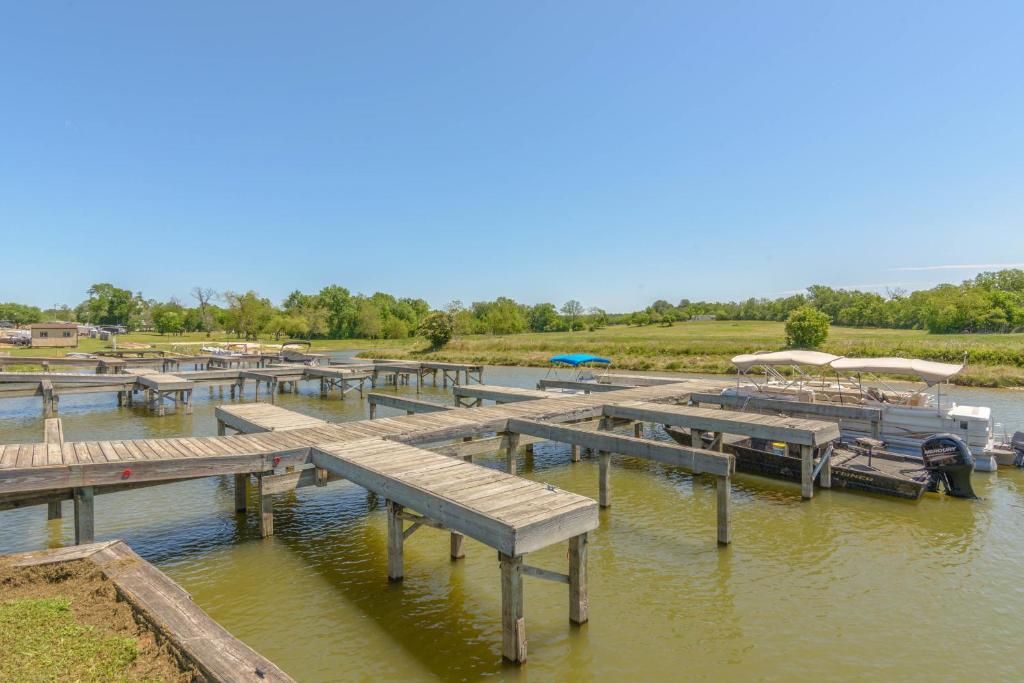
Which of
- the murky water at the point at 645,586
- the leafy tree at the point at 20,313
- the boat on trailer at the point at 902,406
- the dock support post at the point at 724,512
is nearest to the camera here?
the murky water at the point at 645,586

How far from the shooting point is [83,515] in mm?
8680

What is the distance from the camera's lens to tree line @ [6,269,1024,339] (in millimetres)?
74625

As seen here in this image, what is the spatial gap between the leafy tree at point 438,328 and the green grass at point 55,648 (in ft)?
190

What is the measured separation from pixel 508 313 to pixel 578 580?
85625mm

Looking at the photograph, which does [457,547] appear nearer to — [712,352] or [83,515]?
[83,515]

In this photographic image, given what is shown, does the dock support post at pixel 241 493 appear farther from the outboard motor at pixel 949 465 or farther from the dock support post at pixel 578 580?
the outboard motor at pixel 949 465

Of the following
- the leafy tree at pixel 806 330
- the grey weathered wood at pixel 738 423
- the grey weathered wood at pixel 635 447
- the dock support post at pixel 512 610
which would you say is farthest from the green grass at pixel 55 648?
the leafy tree at pixel 806 330

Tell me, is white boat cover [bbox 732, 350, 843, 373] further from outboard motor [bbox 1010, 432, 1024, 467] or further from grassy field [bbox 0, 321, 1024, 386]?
grassy field [bbox 0, 321, 1024, 386]

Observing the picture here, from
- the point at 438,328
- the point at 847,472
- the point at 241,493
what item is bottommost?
the point at 847,472

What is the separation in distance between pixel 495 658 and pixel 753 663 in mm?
3111

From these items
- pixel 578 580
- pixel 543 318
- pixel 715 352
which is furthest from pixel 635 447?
pixel 543 318

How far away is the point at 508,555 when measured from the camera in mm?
6270

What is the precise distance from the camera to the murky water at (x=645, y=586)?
6727mm

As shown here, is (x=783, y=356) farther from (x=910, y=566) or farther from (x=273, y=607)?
(x=273, y=607)
